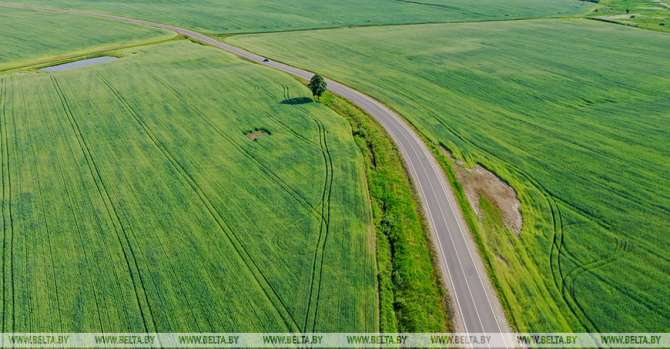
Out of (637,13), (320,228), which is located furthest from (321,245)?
(637,13)

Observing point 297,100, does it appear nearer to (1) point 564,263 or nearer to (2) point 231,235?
(2) point 231,235

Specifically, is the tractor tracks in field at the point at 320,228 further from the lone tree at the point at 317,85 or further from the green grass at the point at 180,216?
the lone tree at the point at 317,85

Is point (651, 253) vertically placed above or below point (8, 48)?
below

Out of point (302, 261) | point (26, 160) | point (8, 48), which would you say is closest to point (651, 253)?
point (302, 261)

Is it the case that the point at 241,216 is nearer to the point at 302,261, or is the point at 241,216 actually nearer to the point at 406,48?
the point at 302,261

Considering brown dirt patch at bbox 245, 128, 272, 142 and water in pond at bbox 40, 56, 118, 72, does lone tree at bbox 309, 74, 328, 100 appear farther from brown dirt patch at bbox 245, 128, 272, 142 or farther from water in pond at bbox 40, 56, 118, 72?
water in pond at bbox 40, 56, 118, 72
